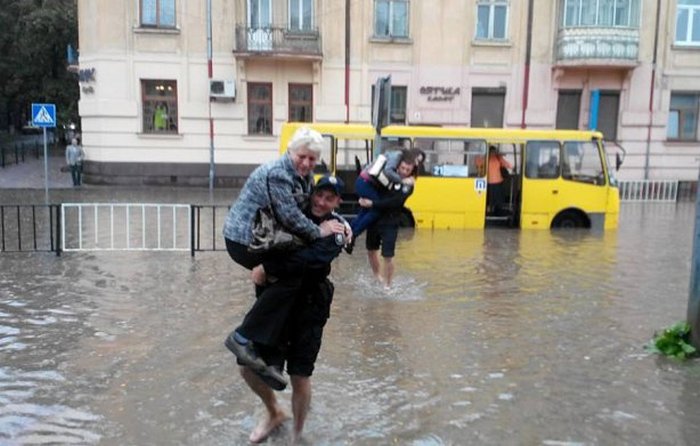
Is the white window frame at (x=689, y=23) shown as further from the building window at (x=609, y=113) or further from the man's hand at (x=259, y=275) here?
the man's hand at (x=259, y=275)

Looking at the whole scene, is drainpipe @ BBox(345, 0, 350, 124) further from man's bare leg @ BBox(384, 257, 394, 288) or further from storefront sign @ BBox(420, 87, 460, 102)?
man's bare leg @ BBox(384, 257, 394, 288)

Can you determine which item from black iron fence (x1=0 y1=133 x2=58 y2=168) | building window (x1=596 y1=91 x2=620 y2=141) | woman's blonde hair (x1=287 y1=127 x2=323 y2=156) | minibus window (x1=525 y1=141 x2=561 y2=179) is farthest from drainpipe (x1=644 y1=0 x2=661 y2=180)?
Answer: black iron fence (x1=0 y1=133 x2=58 y2=168)

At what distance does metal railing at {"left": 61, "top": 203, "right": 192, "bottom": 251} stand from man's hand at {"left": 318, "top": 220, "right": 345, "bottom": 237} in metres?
7.52

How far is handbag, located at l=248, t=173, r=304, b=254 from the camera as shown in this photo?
3.94 meters

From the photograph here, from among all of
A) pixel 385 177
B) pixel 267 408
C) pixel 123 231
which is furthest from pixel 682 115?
pixel 267 408

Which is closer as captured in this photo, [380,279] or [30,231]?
[380,279]

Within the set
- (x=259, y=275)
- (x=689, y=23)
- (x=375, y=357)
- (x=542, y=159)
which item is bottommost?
(x=375, y=357)

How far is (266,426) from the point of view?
177 inches

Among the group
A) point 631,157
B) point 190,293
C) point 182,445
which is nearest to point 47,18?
point 631,157

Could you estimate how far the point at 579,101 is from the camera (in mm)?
24547

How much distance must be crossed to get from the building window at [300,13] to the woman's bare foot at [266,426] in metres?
21.0

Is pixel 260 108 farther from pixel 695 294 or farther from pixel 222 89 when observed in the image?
pixel 695 294

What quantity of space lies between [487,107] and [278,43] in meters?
7.60

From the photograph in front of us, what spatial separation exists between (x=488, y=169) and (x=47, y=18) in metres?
29.1
